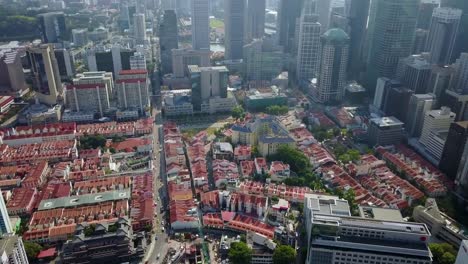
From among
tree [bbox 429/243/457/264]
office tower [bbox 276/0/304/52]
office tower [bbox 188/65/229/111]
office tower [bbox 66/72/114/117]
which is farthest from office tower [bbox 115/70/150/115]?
tree [bbox 429/243/457/264]

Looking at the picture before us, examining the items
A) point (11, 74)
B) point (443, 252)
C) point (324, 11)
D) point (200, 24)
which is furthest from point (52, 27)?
point (443, 252)

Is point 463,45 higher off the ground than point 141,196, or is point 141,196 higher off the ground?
point 463,45

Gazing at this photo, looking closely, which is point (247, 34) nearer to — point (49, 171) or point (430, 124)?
point (430, 124)

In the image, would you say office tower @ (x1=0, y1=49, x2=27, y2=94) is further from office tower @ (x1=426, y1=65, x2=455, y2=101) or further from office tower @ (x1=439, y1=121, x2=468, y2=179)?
office tower @ (x1=426, y1=65, x2=455, y2=101)

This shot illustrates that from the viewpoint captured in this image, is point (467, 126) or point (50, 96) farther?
point (50, 96)

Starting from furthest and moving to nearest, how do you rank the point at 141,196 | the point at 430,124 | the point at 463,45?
the point at 463,45 < the point at 430,124 < the point at 141,196

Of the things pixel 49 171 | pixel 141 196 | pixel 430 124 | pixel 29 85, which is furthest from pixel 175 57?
pixel 430 124
